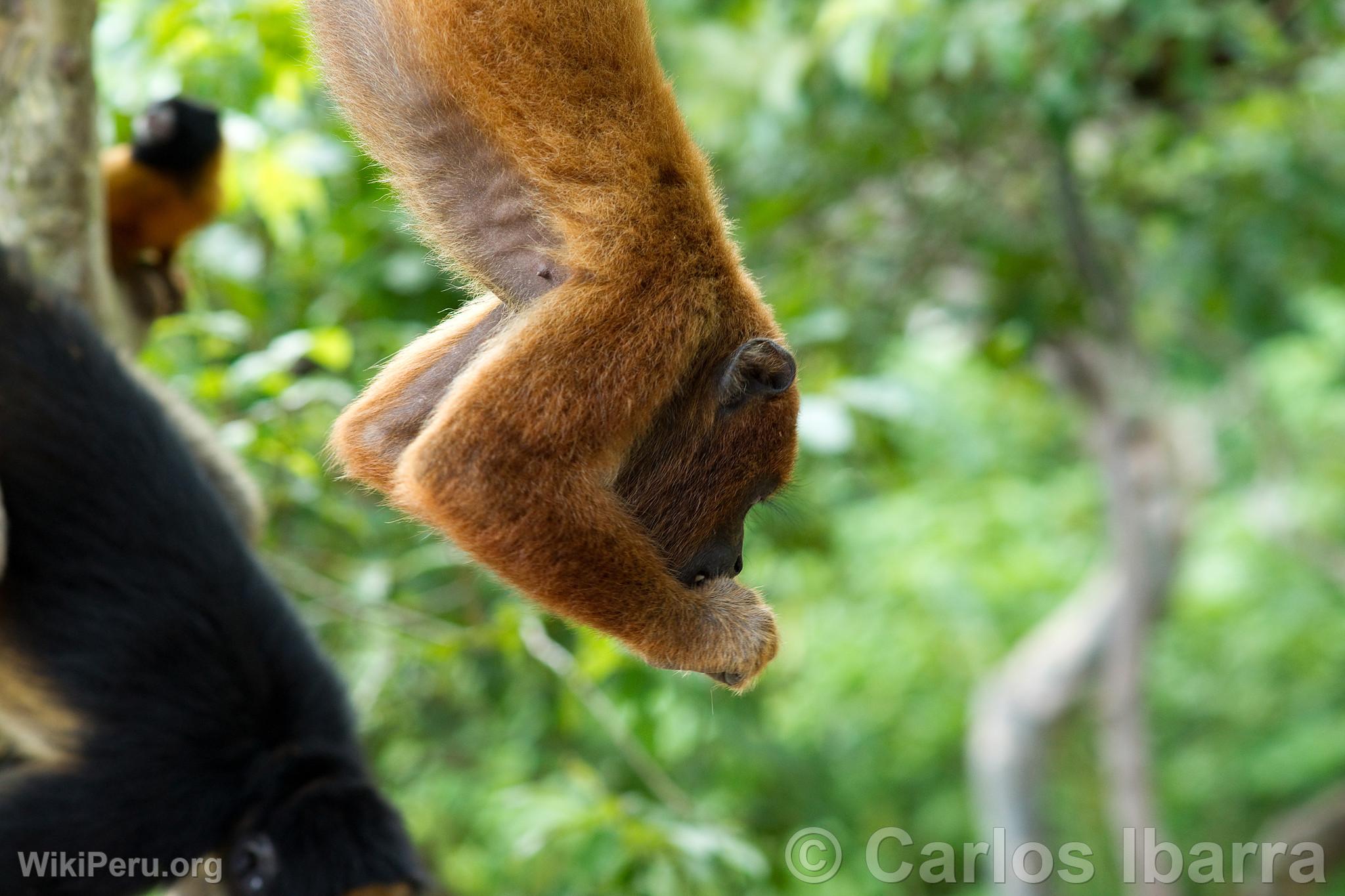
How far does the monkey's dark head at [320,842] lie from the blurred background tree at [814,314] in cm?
43

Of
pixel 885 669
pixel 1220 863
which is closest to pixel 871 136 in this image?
pixel 885 669

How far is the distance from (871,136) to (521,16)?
527cm

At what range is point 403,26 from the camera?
1.94 metres

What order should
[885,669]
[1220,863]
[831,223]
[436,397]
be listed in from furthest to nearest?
[1220,863] < [885,669] < [831,223] < [436,397]

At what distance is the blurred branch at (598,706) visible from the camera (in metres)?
4.42

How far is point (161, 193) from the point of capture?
4.55 meters

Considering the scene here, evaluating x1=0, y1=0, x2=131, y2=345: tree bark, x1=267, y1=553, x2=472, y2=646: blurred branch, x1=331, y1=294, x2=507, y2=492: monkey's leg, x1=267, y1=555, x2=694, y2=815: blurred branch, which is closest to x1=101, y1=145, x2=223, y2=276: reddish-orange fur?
x1=0, y1=0, x2=131, y2=345: tree bark

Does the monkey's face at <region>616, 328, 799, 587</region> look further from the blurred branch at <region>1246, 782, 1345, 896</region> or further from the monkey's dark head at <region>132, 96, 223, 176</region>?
the blurred branch at <region>1246, 782, 1345, 896</region>

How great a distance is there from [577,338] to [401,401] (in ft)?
1.56

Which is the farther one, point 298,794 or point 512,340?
point 298,794

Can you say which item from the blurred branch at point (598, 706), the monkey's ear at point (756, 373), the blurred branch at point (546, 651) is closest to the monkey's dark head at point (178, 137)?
the blurred branch at point (546, 651)

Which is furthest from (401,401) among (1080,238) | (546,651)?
(1080,238)

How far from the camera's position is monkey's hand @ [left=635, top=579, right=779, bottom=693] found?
194cm

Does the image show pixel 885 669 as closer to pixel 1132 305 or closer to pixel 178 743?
pixel 1132 305
